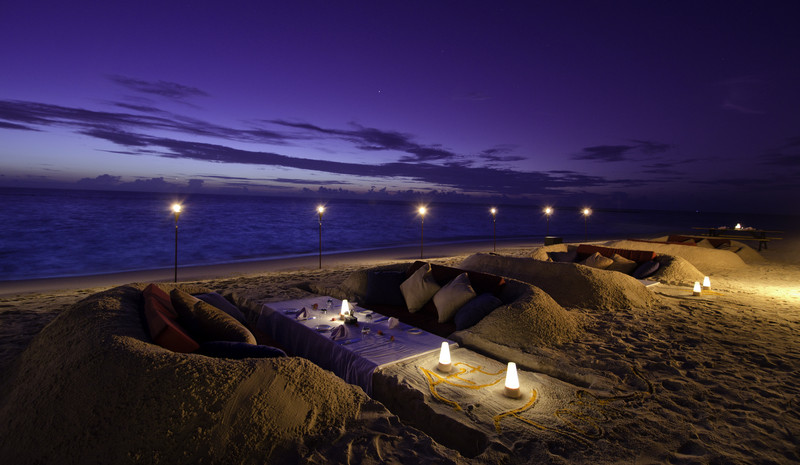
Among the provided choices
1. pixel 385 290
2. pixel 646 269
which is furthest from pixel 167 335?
pixel 646 269

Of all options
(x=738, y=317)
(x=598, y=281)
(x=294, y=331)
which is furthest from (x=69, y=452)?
(x=738, y=317)

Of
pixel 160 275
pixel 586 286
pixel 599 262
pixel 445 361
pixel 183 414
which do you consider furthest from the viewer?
pixel 160 275

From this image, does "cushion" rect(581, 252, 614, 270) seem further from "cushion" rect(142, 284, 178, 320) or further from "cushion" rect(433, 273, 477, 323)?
"cushion" rect(142, 284, 178, 320)

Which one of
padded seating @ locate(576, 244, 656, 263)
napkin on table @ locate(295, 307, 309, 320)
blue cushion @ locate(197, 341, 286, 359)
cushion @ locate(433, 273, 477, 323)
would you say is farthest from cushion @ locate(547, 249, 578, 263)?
blue cushion @ locate(197, 341, 286, 359)

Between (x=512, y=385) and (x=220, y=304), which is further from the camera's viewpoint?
(x=220, y=304)

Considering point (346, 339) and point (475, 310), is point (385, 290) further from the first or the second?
point (346, 339)

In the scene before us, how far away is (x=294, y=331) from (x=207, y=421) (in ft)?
6.82

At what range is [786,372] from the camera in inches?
138

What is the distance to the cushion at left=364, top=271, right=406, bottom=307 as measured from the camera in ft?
17.1

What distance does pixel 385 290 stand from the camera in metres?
5.29

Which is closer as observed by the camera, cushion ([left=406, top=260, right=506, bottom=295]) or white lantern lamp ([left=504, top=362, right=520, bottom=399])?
white lantern lamp ([left=504, top=362, right=520, bottom=399])

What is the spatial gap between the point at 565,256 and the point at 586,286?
11.2ft

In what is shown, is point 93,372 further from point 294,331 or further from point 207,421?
point 294,331

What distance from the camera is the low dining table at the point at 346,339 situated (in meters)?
3.21
